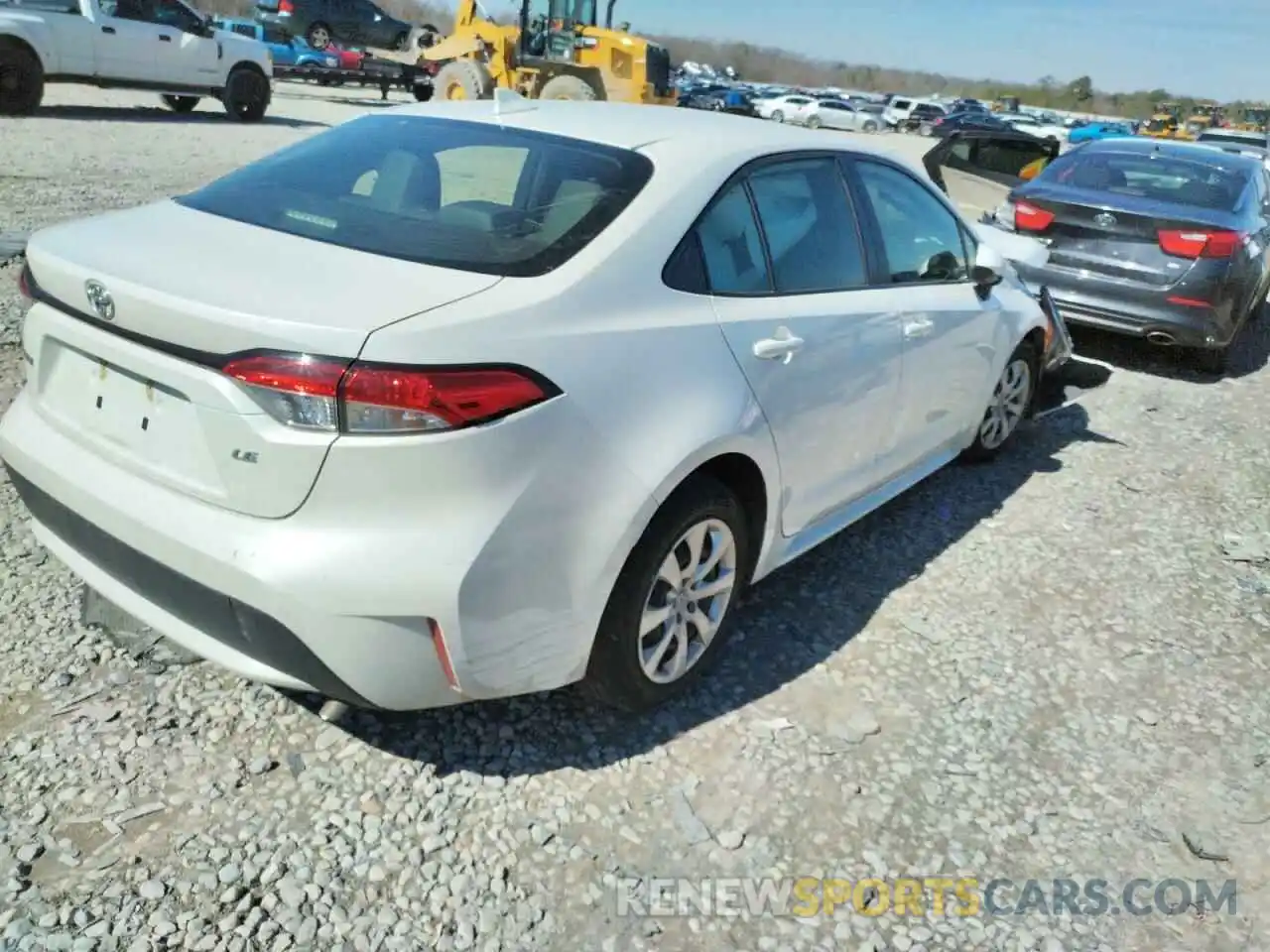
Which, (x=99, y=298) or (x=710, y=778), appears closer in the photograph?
(x=99, y=298)

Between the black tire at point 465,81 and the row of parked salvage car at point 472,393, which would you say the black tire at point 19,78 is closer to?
the black tire at point 465,81

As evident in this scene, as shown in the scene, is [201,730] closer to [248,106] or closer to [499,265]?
[499,265]

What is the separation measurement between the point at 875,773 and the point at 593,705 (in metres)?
0.82

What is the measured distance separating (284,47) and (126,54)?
15127 millimetres

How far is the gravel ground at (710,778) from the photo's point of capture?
220cm

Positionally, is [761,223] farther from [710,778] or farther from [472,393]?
[710,778]

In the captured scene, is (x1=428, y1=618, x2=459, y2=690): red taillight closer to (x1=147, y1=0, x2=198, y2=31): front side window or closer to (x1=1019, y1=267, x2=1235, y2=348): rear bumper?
(x1=1019, y1=267, x2=1235, y2=348): rear bumper

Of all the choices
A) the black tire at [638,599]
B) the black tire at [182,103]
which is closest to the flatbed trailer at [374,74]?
the black tire at [182,103]

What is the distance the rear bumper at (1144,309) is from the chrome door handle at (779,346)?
13.4 feet

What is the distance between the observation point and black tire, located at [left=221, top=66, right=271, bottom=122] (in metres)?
17.0

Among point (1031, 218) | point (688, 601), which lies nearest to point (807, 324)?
point (688, 601)

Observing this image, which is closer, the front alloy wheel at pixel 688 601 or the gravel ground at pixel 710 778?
the gravel ground at pixel 710 778

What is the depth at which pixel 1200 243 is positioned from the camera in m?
6.46

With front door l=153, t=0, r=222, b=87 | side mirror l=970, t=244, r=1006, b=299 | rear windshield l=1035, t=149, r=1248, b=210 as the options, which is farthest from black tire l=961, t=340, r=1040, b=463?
front door l=153, t=0, r=222, b=87
